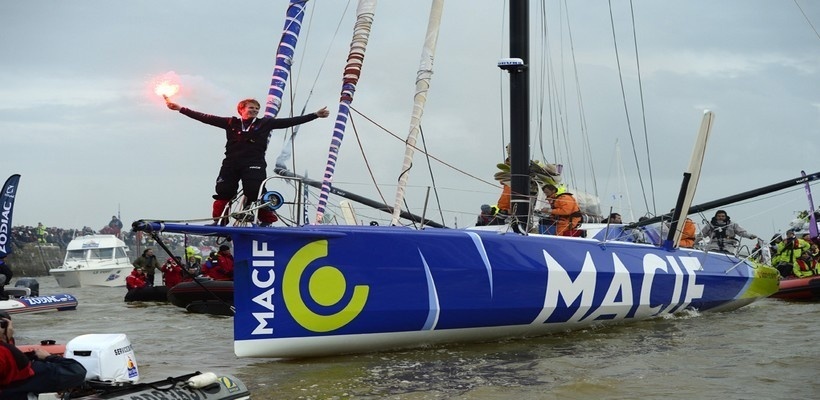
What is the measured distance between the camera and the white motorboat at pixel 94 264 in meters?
32.4

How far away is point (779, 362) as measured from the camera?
25.6 ft

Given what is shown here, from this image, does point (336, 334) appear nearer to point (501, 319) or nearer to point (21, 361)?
point (501, 319)

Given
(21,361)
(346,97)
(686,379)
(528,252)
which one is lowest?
(686,379)

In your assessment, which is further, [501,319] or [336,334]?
[501,319]

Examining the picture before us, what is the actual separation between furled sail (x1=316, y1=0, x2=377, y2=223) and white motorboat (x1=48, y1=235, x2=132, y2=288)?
2597 cm

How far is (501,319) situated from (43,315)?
985 cm

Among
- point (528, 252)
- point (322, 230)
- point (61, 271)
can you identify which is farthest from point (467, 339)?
point (61, 271)

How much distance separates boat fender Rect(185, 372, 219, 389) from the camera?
5.64 metres

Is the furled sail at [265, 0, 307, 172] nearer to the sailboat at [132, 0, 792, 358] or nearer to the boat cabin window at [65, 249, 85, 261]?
the sailboat at [132, 0, 792, 358]

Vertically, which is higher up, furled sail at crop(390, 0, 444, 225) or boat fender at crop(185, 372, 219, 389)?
furled sail at crop(390, 0, 444, 225)

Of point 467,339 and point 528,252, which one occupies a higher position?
point 528,252

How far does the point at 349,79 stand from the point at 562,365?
122 inches

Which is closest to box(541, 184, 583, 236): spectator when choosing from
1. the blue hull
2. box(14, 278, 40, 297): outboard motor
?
the blue hull

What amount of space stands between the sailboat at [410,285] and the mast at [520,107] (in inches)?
2.7
